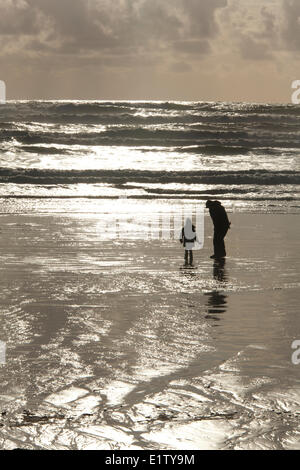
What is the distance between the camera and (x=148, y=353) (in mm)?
8664

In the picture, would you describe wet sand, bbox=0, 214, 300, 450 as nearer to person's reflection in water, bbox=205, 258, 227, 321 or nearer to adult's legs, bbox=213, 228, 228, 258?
person's reflection in water, bbox=205, 258, 227, 321

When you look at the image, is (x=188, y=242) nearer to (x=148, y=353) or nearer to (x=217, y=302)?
(x=217, y=302)

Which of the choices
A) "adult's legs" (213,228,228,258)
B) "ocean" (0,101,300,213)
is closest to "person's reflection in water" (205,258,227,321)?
"adult's legs" (213,228,228,258)

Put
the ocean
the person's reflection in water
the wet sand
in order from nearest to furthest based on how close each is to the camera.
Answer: the wet sand
the person's reflection in water
the ocean

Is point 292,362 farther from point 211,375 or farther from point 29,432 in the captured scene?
point 29,432

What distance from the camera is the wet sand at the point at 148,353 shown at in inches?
246

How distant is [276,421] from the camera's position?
644cm

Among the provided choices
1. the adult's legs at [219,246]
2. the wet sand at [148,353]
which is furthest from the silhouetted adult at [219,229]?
the wet sand at [148,353]

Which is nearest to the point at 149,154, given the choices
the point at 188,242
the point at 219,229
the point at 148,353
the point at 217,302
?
the point at 219,229

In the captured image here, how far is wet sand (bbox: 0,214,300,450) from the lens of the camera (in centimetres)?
624

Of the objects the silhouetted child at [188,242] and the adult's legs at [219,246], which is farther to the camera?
the adult's legs at [219,246]

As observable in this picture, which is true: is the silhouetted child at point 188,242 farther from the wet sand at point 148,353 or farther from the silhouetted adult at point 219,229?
the silhouetted adult at point 219,229

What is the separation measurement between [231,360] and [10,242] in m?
11.5
